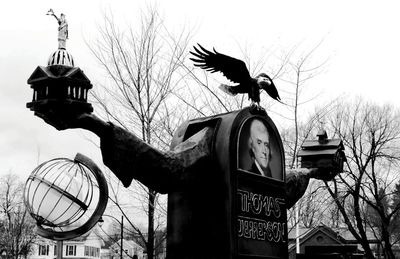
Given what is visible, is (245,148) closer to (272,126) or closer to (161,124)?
(272,126)

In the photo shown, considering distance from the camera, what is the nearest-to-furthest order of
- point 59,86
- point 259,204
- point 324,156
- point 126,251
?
point 59,86, point 259,204, point 324,156, point 126,251

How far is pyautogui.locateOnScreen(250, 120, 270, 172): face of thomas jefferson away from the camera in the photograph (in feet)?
21.0

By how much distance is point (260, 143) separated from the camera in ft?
21.5

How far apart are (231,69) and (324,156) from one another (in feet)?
6.91

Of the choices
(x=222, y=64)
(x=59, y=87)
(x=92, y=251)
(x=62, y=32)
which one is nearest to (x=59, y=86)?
(x=59, y=87)

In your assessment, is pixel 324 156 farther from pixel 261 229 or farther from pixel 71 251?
pixel 71 251

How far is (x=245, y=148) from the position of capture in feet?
20.2

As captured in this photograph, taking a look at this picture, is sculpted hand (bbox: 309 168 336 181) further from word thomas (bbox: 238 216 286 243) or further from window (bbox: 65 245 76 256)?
window (bbox: 65 245 76 256)

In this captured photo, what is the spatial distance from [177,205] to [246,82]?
1792mm

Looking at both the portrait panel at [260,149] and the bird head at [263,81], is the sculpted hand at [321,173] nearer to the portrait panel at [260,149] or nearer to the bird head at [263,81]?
the portrait panel at [260,149]

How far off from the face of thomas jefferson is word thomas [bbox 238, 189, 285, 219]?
377mm

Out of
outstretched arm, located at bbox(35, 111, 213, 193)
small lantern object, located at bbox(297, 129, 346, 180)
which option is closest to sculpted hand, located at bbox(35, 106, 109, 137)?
outstretched arm, located at bbox(35, 111, 213, 193)

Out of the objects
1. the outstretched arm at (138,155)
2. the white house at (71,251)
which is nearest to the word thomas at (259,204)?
the outstretched arm at (138,155)

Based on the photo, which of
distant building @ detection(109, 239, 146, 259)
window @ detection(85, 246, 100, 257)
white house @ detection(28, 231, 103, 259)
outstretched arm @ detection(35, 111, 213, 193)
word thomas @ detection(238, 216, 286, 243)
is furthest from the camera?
window @ detection(85, 246, 100, 257)
